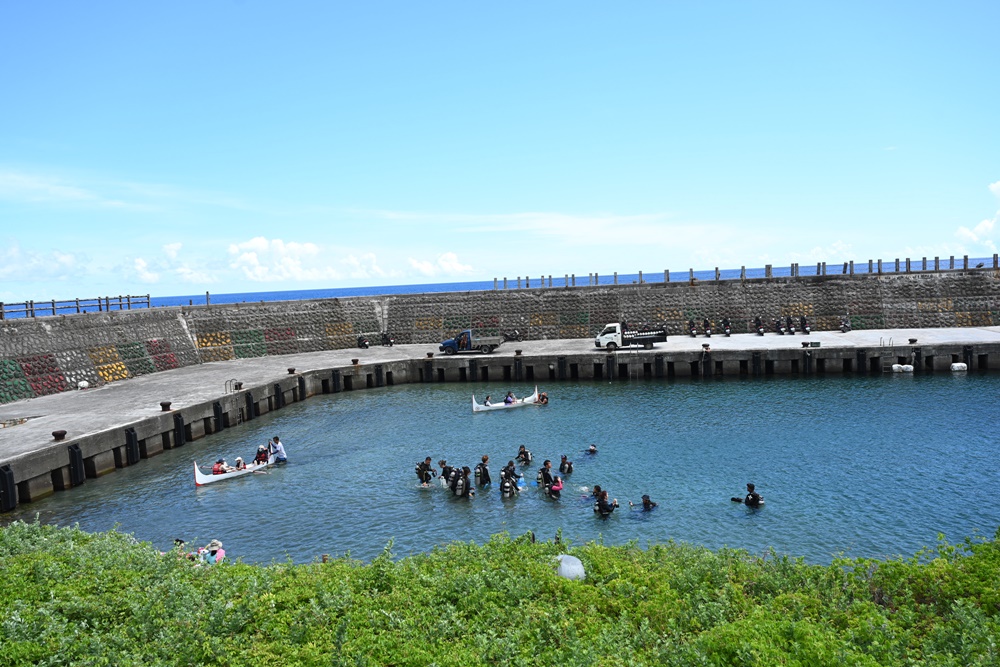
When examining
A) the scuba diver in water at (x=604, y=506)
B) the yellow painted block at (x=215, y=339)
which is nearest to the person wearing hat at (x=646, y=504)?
the scuba diver in water at (x=604, y=506)

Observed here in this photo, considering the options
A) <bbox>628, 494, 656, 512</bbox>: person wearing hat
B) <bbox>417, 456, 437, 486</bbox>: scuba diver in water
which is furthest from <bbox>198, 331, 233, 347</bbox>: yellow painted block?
<bbox>628, 494, 656, 512</bbox>: person wearing hat

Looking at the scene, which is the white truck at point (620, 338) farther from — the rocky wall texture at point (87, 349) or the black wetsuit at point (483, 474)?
the rocky wall texture at point (87, 349)

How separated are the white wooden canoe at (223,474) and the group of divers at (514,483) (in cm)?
794

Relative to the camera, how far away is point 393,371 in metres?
52.5

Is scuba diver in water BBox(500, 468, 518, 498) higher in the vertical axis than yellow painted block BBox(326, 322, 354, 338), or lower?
lower

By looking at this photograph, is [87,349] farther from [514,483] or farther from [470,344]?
[514,483]

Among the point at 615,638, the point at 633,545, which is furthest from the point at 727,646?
the point at 633,545

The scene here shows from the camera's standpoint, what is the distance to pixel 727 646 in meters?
10.7

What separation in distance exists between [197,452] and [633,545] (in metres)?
25.6

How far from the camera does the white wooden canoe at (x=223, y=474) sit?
29391 millimetres

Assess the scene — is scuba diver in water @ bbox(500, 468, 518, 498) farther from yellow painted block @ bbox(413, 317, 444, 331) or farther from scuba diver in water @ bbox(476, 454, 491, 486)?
yellow painted block @ bbox(413, 317, 444, 331)

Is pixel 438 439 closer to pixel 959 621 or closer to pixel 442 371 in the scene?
pixel 442 371

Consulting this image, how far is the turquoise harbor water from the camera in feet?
73.7

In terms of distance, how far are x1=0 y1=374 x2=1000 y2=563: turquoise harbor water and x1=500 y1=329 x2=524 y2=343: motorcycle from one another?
18.0 meters
